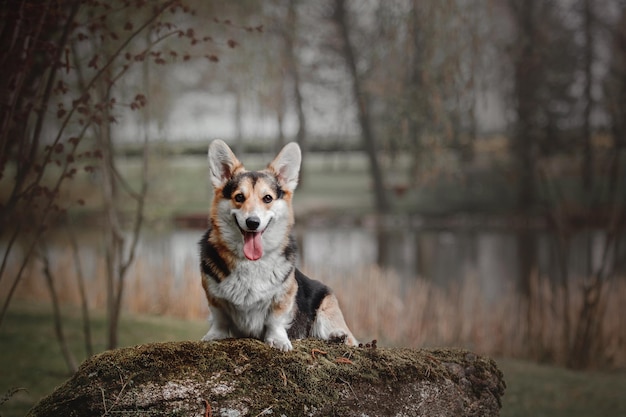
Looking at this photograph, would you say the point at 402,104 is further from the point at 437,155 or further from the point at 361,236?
the point at 361,236

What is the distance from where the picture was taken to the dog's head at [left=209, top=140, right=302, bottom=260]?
1798 millimetres

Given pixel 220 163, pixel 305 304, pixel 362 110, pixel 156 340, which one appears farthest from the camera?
pixel 362 110

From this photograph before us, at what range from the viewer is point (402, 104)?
646 cm

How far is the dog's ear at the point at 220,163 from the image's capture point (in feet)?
6.12

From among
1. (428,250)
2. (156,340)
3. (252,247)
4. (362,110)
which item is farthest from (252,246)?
(428,250)

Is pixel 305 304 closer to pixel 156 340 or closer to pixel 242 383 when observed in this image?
pixel 242 383

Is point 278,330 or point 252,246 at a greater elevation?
point 252,246

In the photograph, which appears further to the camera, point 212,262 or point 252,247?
point 212,262

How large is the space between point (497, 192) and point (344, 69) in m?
3.50

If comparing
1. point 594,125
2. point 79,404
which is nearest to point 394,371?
point 79,404

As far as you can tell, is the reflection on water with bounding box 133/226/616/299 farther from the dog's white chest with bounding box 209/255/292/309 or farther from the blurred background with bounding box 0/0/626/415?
the dog's white chest with bounding box 209/255/292/309

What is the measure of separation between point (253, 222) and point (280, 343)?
44 cm

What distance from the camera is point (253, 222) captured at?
1.75 m

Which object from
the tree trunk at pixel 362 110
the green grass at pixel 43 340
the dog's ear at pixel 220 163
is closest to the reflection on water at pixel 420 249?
the tree trunk at pixel 362 110
